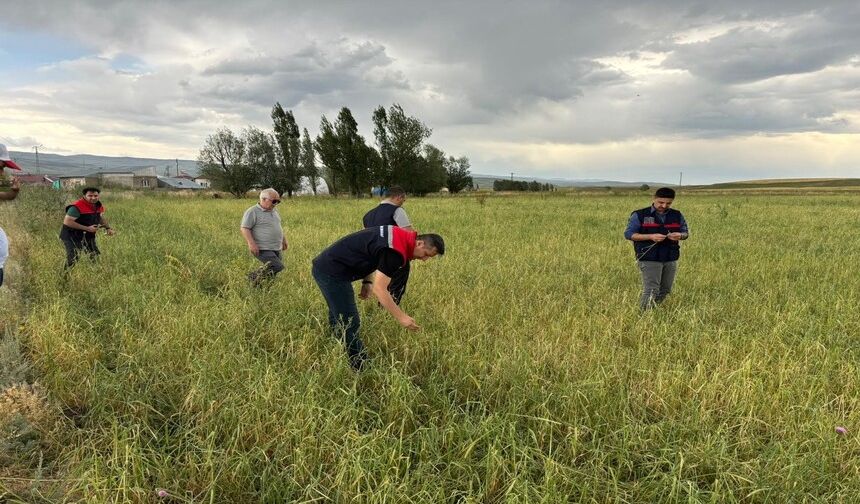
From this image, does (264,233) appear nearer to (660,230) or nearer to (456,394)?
(456,394)

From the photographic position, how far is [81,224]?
23.1 feet

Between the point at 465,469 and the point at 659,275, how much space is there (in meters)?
4.07

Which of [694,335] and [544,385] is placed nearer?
[544,385]

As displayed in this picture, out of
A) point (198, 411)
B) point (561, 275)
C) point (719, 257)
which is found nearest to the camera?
point (198, 411)

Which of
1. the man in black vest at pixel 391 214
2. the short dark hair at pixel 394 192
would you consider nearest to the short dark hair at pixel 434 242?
the man in black vest at pixel 391 214

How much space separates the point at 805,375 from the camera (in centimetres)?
357

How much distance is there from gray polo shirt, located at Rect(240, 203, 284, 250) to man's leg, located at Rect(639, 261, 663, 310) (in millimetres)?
4786

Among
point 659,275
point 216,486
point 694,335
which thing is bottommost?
point 216,486

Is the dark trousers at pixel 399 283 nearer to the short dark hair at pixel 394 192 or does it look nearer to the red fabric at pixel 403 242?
the short dark hair at pixel 394 192

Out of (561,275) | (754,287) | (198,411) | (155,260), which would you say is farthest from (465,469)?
(155,260)

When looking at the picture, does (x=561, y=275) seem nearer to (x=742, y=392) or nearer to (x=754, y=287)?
(x=754, y=287)

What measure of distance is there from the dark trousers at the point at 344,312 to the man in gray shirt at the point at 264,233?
2.69 meters

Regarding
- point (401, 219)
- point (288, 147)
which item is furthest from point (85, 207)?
point (288, 147)

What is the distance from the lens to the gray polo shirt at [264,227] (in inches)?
248
